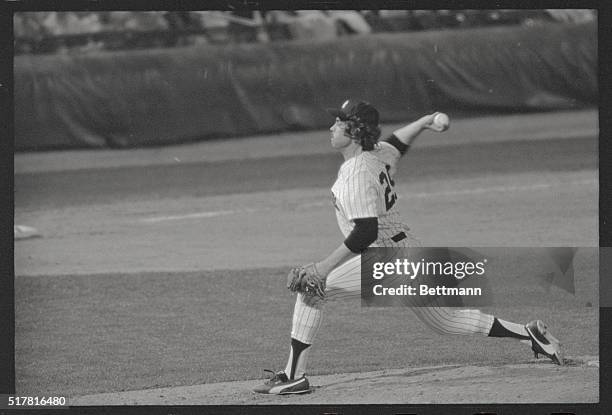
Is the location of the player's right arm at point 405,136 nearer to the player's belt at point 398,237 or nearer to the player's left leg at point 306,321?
the player's belt at point 398,237

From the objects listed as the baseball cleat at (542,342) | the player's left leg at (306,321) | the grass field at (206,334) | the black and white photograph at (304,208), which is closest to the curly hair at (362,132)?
the black and white photograph at (304,208)

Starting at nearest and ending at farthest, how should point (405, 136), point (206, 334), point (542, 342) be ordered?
point (405, 136)
point (542, 342)
point (206, 334)

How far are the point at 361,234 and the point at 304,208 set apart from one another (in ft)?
18.2

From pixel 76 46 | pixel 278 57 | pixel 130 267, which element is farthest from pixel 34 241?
pixel 278 57

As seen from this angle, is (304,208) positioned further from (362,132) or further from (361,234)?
(361,234)

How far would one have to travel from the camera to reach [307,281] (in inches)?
203

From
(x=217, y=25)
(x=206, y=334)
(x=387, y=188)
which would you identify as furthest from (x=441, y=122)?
(x=217, y=25)

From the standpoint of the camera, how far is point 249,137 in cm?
1258

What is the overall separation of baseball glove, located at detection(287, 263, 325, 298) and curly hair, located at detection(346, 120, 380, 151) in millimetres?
634

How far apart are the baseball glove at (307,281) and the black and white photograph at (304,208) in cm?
1

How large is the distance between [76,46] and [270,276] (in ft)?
11.8

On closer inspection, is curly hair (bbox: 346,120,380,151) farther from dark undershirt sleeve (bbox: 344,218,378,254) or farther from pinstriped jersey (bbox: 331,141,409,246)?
dark undershirt sleeve (bbox: 344,218,378,254)

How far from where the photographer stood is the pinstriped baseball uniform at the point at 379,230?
5160 millimetres

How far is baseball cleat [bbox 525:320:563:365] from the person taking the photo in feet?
18.2
